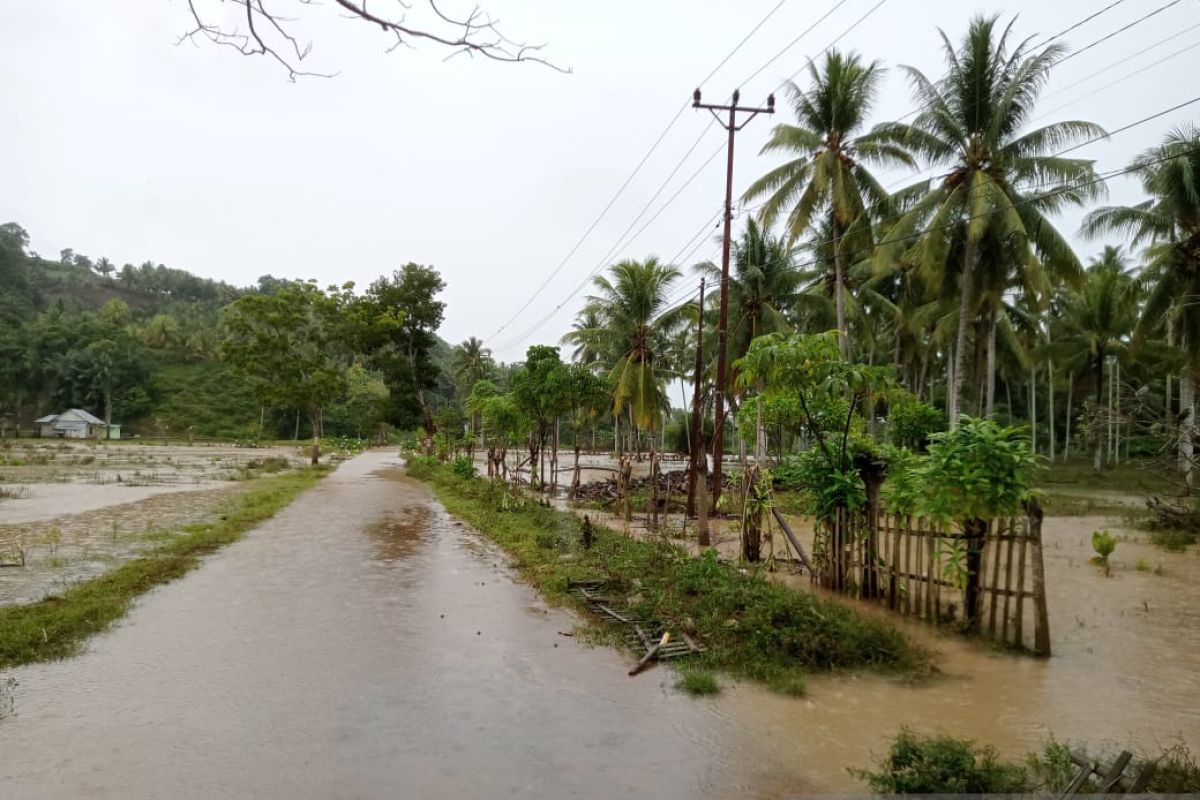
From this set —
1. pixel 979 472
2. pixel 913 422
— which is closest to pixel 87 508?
pixel 979 472

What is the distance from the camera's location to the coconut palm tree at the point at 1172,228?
66.5 ft

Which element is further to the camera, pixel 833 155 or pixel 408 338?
pixel 408 338

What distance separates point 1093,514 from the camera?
797 inches

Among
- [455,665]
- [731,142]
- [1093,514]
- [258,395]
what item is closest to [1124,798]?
[455,665]

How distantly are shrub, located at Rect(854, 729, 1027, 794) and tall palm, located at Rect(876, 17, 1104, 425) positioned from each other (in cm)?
1684

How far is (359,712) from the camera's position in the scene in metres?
5.57

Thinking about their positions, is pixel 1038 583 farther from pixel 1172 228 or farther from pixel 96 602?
pixel 1172 228

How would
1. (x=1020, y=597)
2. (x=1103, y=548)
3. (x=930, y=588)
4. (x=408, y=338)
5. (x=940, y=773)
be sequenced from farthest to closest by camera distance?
1. (x=408, y=338)
2. (x=1103, y=548)
3. (x=930, y=588)
4. (x=1020, y=597)
5. (x=940, y=773)

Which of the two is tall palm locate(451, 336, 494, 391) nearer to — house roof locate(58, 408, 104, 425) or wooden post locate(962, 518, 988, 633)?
house roof locate(58, 408, 104, 425)

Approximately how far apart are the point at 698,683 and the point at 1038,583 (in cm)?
363

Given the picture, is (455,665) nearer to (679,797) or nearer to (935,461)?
(679,797)

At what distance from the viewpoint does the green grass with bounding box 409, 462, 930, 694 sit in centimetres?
672

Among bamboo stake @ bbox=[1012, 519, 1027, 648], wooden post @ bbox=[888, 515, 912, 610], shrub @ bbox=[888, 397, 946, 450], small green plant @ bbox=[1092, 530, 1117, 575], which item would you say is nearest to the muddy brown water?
bamboo stake @ bbox=[1012, 519, 1027, 648]

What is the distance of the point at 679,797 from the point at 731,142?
42.7 ft
